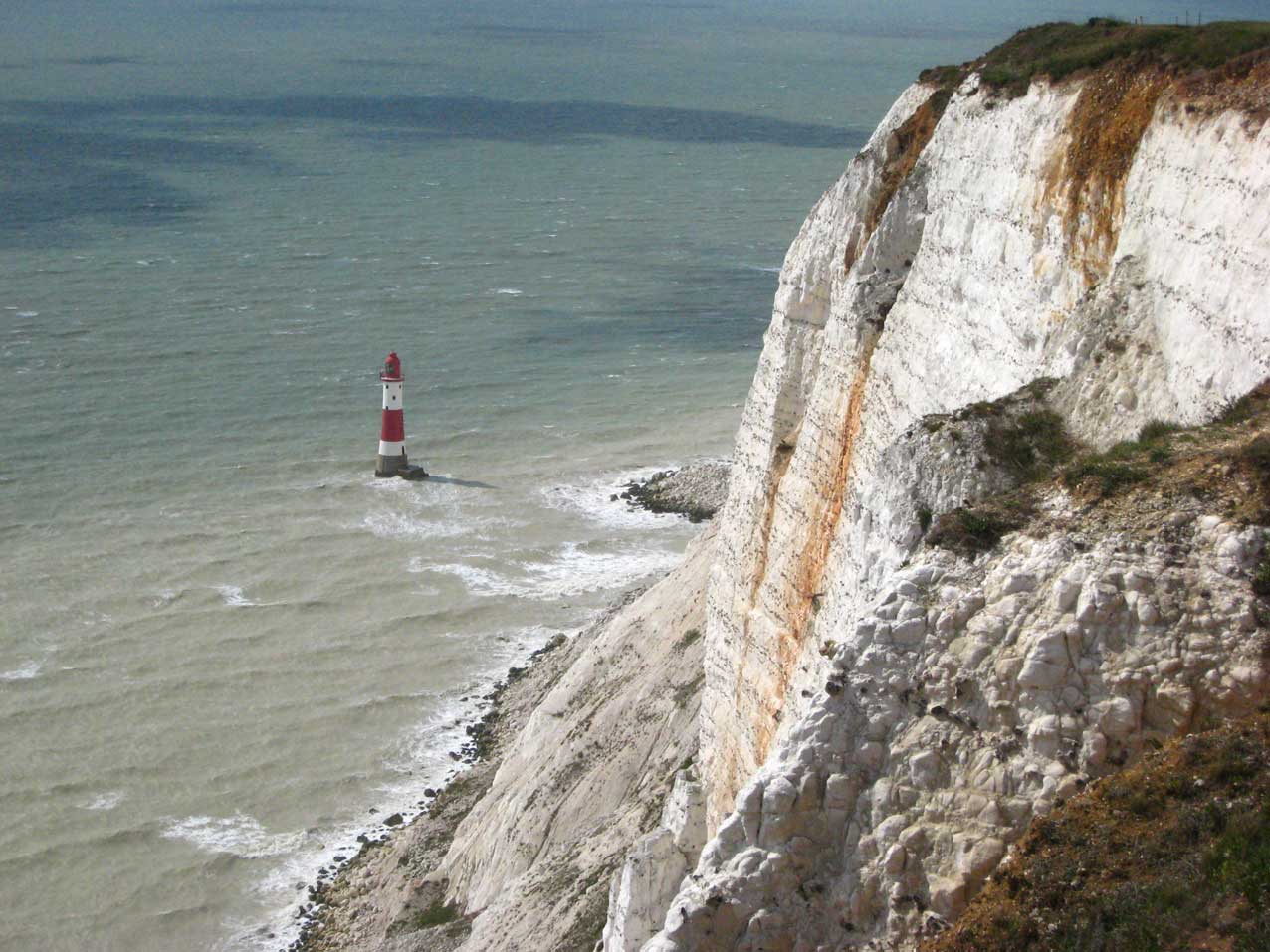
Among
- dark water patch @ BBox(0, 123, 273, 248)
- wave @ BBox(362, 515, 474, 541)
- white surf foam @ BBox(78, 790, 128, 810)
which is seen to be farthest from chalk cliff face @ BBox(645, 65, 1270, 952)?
dark water patch @ BBox(0, 123, 273, 248)

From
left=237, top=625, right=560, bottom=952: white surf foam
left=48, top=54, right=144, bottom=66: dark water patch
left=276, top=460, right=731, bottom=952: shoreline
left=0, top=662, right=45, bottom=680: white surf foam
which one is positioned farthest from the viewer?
left=48, top=54, right=144, bottom=66: dark water patch

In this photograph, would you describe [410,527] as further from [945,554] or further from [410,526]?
[945,554]

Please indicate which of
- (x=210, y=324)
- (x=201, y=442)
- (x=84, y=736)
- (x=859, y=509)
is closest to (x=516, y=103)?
(x=210, y=324)

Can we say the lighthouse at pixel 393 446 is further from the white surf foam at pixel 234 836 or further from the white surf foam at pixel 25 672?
the white surf foam at pixel 234 836

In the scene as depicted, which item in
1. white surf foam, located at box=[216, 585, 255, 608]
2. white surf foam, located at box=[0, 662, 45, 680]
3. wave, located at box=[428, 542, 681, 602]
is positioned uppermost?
wave, located at box=[428, 542, 681, 602]

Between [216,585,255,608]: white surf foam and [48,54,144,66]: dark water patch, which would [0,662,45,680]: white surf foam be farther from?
[48,54,144,66]: dark water patch

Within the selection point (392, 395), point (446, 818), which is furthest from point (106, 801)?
point (392, 395)

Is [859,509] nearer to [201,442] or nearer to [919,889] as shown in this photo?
[919,889]
